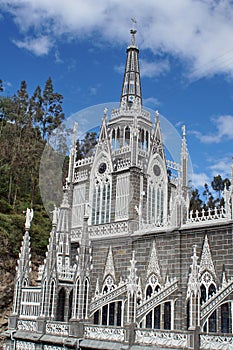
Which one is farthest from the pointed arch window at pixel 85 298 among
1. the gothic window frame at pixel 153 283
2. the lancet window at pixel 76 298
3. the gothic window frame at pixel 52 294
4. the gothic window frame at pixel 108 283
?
the gothic window frame at pixel 108 283

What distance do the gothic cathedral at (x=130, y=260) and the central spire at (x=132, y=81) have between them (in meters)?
0.08

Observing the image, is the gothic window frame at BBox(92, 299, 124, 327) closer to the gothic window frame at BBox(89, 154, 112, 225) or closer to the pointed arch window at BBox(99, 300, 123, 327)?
Answer: the pointed arch window at BBox(99, 300, 123, 327)

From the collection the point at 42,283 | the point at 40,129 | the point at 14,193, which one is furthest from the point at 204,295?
the point at 40,129

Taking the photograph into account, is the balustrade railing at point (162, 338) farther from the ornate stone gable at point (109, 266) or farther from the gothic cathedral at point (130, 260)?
the ornate stone gable at point (109, 266)

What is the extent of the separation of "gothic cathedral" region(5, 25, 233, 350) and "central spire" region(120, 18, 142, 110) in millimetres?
85

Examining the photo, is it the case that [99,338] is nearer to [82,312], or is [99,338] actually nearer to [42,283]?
[82,312]

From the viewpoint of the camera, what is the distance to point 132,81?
109ft

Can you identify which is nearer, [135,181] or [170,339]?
[170,339]

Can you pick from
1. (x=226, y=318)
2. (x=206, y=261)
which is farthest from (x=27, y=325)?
(x=226, y=318)

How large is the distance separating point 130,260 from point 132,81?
1510cm

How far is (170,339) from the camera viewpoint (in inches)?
667

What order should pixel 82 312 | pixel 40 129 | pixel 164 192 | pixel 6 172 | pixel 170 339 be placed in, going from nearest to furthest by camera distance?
1. pixel 170 339
2. pixel 82 312
3. pixel 164 192
4. pixel 6 172
5. pixel 40 129

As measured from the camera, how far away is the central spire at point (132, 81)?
32.6 m

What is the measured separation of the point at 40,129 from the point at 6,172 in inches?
426
